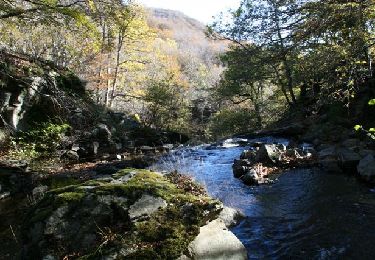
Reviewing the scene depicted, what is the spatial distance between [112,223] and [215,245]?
3.95ft

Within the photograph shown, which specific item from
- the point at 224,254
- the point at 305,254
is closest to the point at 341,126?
the point at 305,254

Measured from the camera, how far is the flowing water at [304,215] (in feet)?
17.0

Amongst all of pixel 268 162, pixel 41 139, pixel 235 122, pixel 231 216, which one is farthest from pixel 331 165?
pixel 235 122

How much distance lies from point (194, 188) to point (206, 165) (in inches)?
277

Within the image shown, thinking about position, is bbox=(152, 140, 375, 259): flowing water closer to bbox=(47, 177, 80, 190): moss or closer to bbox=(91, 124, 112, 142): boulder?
bbox=(47, 177, 80, 190): moss

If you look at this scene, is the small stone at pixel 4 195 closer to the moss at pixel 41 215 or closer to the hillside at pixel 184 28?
the moss at pixel 41 215

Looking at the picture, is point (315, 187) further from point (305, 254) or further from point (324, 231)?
point (305, 254)

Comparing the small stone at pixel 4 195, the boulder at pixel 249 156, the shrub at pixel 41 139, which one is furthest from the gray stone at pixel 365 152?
the shrub at pixel 41 139

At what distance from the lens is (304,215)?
261 inches

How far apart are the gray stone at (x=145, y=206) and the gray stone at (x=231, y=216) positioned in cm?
190

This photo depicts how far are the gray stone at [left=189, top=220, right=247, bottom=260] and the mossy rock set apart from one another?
0.09m

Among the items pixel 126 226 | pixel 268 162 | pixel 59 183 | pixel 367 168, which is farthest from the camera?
pixel 268 162

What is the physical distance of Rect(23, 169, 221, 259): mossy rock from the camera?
381cm

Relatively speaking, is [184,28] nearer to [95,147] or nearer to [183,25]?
[183,25]
